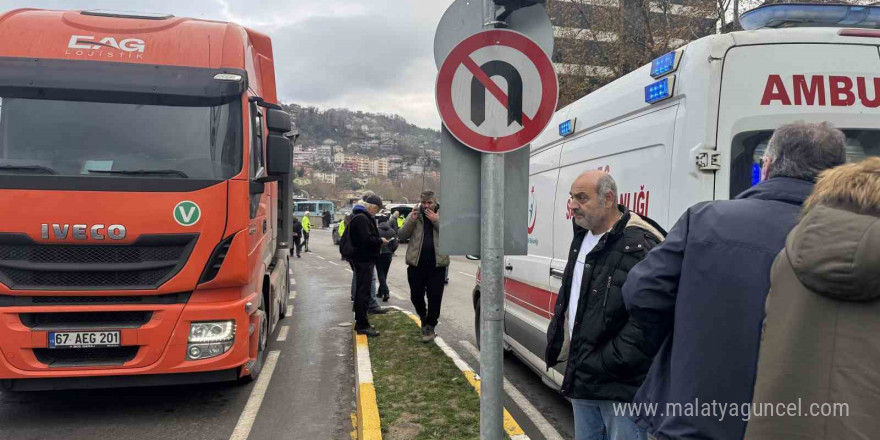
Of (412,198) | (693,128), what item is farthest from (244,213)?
(412,198)

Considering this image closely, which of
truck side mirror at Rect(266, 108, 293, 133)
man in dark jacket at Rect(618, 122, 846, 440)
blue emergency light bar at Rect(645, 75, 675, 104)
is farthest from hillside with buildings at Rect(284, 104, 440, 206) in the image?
man in dark jacket at Rect(618, 122, 846, 440)

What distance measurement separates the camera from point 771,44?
115 inches

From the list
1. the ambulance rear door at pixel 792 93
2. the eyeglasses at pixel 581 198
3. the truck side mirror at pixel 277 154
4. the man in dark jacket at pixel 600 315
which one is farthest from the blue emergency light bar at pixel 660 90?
the truck side mirror at pixel 277 154

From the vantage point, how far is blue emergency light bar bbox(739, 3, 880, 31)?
3.22 meters

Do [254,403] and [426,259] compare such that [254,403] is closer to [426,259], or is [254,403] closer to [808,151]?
[426,259]

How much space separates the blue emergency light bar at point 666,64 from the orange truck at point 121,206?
321cm

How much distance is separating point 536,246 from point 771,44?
2689 mm

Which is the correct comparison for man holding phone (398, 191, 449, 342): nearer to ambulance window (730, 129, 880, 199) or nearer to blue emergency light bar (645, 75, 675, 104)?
blue emergency light bar (645, 75, 675, 104)

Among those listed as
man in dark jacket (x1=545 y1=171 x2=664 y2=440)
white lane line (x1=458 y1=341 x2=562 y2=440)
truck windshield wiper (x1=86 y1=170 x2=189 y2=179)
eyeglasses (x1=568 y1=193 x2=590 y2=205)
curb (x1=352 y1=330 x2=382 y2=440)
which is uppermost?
truck windshield wiper (x1=86 y1=170 x2=189 y2=179)

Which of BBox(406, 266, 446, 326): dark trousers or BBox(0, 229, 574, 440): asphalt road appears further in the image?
BBox(406, 266, 446, 326): dark trousers

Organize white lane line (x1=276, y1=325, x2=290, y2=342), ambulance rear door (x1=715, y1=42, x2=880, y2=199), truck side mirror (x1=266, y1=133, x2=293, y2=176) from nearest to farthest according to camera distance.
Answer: ambulance rear door (x1=715, y1=42, x2=880, y2=199) < truck side mirror (x1=266, y1=133, x2=293, y2=176) < white lane line (x1=276, y1=325, x2=290, y2=342)

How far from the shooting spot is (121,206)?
4.15 metres

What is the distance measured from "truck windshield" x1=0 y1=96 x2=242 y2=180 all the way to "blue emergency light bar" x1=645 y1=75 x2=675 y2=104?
10.4 ft

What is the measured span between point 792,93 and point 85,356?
5.03 m
